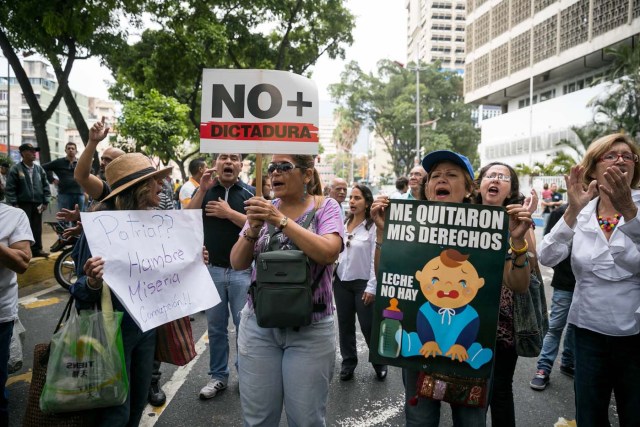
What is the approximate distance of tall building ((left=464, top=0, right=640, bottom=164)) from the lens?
28156 millimetres

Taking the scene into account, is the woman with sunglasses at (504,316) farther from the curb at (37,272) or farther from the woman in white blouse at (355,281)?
the curb at (37,272)

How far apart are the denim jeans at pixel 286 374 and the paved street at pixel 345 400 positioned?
132 cm

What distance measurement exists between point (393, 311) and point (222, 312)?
2137 mm

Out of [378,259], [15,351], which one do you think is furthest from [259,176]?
[15,351]

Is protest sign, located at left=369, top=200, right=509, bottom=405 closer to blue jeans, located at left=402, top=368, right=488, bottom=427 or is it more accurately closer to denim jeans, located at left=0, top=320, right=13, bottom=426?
blue jeans, located at left=402, top=368, right=488, bottom=427

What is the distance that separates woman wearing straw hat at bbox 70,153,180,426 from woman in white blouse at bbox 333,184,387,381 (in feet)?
7.51

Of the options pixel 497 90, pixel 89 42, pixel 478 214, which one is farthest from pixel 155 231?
pixel 497 90

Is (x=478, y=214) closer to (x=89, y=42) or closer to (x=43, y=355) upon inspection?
(x=43, y=355)

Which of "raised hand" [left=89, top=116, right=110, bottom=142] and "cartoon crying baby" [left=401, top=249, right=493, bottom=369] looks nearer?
"cartoon crying baby" [left=401, top=249, right=493, bottom=369]

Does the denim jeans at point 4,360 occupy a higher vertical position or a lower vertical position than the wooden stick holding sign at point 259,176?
lower

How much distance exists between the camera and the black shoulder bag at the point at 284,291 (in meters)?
2.38

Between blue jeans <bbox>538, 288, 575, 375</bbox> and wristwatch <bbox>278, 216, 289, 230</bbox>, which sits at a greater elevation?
wristwatch <bbox>278, 216, 289, 230</bbox>

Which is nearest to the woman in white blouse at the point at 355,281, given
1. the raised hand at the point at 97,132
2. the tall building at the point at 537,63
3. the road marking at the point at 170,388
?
the road marking at the point at 170,388

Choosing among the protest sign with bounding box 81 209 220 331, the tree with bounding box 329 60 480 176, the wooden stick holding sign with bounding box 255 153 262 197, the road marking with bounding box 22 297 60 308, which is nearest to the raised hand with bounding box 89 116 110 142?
the protest sign with bounding box 81 209 220 331
